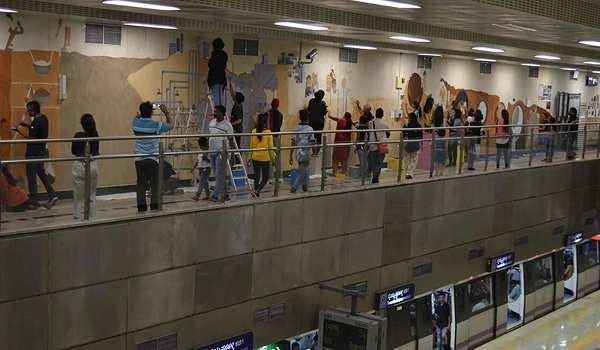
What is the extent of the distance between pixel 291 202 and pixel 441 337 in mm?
7279

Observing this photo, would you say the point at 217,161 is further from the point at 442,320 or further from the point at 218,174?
the point at 442,320

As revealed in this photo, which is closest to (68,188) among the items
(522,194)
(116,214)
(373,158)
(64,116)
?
(116,214)

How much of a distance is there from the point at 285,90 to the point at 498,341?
27.2ft

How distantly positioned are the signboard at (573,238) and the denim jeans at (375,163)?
9831 millimetres

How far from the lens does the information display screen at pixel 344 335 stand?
1344cm

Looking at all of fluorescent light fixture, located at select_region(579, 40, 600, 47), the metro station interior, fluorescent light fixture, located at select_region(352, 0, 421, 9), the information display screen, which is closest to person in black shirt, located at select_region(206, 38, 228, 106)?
the metro station interior

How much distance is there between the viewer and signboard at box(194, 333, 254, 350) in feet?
38.5

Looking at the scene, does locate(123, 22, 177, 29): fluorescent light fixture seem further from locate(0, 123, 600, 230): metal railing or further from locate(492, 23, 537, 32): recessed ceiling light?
locate(492, 23, 537, 32): recessed ceiling light

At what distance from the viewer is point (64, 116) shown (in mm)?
14836

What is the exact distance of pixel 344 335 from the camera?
13.4 m

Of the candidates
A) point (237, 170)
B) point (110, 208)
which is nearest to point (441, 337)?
point (237, 170)

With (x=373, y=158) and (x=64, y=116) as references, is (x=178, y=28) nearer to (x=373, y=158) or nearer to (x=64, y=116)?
(x=64, y=116)

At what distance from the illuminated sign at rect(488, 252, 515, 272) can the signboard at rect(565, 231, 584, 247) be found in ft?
11.5

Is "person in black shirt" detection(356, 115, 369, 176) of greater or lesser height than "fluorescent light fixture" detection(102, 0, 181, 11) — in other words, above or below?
below
